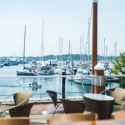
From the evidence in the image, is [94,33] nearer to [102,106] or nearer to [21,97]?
[21,97]

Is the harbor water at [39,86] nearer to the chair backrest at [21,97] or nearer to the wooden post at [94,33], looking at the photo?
the wooden post at [94,33]

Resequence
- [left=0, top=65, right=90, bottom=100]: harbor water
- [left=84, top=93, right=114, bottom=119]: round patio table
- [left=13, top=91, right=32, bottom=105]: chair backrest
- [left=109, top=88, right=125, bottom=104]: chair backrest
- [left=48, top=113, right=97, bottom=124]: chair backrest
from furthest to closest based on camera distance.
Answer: [left=0, top=65, right=90, bottom=100]: harbor water < [left=109, top=88, right=125, bottom=104]: chair backrest < [left=13, top=91, right=32, bottom=105]: chair backrest < [left=84, top=93, right=114, bottom=119]: round patio table < [left=48, top=113, right=97, bottom=124]: chair backrest

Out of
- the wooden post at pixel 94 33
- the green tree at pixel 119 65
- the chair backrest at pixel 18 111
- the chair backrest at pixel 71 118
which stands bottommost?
the chair backrest at pixel 18 111

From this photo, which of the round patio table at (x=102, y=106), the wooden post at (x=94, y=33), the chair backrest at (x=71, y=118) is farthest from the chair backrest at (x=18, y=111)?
the wooden post at (x=94, y=33)

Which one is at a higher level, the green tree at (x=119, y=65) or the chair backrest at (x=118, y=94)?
the green tree at (x=119, y=65)

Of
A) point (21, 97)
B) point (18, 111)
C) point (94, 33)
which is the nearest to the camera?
point (18, 111)

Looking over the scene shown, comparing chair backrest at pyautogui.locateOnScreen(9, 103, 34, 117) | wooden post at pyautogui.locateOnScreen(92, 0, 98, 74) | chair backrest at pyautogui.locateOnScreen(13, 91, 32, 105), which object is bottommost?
chair backrest at pyautogui.locateOnScreen(9, 103, 34, 117)

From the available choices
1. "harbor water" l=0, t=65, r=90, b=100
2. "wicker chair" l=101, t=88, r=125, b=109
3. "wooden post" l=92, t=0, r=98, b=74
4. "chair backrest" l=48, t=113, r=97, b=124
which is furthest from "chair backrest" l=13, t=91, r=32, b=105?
"wooden post" l=92, t=0, r=98, b=74

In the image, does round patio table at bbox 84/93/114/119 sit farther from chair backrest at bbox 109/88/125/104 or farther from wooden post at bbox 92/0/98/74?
wooden post at bbox 92/0/98/74

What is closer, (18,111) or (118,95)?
(18,111)

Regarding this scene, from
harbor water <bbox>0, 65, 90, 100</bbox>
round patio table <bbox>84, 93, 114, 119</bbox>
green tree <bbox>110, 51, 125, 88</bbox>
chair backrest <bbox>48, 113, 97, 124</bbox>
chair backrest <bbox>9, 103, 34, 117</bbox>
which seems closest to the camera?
chair backrest <bbox>48, 113, 97, 124</bbox>

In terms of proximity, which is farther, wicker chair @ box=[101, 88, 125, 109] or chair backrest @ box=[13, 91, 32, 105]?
wicker chair @ box=[101, 88, 125, 109]

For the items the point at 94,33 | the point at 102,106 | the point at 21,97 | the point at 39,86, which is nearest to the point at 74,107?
the point at 102,106

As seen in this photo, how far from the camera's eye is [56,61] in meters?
42.0
